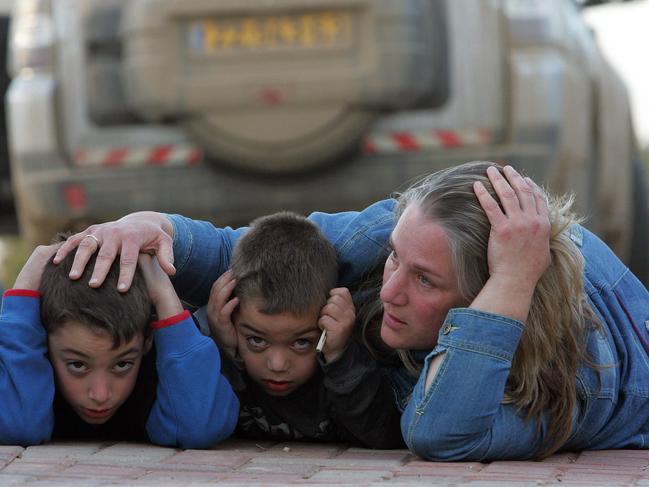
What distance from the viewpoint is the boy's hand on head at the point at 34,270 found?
3.81 m

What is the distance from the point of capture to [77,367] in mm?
3691

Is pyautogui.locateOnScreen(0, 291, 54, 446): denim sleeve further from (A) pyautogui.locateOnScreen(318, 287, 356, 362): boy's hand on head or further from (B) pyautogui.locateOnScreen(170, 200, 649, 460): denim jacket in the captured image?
(A) pyautogui.locateOnScreen(318, 287, 356, 362): boy's hand on head

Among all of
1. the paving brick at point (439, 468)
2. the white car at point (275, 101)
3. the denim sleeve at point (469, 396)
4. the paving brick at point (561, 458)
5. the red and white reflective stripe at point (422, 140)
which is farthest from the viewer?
the red and white reflective stripe at point (422, 140)

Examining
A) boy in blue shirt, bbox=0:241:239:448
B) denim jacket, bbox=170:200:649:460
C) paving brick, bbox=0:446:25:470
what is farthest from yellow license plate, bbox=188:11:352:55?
paving brick, bbox=0:446:25:470

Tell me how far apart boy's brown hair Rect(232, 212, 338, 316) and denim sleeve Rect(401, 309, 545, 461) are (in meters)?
0.43

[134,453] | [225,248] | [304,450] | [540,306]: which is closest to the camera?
[540,306]

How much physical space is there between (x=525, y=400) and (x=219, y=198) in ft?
10.9

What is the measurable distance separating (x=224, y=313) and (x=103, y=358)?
0.38 m

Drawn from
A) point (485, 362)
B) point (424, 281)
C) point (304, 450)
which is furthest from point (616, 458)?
point (304, 450)

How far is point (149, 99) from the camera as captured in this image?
647 centimetres

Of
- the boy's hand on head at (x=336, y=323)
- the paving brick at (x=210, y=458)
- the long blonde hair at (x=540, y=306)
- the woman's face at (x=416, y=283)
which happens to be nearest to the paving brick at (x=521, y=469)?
the long blonde hair at (x=540, y=306)

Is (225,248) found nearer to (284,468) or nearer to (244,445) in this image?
(244,445)

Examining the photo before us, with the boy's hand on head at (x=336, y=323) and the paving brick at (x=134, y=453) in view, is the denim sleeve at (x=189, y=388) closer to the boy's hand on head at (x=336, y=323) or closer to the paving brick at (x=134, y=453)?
the paving brick at (x=134, y=453)

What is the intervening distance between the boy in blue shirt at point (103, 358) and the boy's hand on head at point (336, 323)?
0.95ft
